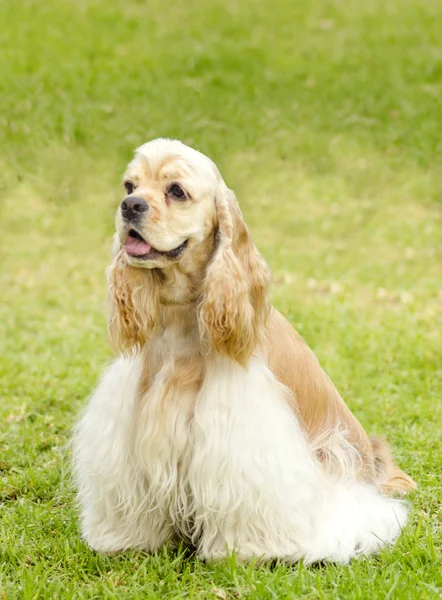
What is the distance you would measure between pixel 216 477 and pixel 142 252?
976mm

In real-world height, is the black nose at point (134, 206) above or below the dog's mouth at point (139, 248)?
above

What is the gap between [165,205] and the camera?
358cm

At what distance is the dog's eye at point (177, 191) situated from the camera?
3.60 metres

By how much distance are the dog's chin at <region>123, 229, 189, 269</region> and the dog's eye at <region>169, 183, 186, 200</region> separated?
198mm

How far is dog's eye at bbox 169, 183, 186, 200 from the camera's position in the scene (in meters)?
3.60

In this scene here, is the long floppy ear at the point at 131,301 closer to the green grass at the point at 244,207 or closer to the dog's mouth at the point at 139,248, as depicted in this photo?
the dog's mouth at the point at 139,248

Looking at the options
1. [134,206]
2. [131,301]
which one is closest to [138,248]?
[134,206]

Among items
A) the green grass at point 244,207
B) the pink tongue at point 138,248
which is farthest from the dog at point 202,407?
the green grass at point 244,207

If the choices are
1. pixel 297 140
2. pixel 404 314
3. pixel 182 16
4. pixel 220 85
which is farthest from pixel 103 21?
pixel 404 314

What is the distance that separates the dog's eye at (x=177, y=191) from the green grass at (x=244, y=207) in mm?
1516

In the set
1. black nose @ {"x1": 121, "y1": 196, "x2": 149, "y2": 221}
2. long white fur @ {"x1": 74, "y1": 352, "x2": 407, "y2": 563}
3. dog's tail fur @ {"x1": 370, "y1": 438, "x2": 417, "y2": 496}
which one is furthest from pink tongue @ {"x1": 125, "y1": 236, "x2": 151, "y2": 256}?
dog's tail fur @ {"x1": 370, "y1": 438, "x2": 417, "y2": 496}

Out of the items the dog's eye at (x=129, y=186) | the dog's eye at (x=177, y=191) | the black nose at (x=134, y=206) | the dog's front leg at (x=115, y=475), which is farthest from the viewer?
the dog's front leg at (x=115, y=475)

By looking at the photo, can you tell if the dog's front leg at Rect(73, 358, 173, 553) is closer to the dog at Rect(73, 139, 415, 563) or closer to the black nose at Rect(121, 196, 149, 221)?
the dog at Rect(73, 139, 415, 563)

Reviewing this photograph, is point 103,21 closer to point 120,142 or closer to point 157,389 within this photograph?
point 120,142
